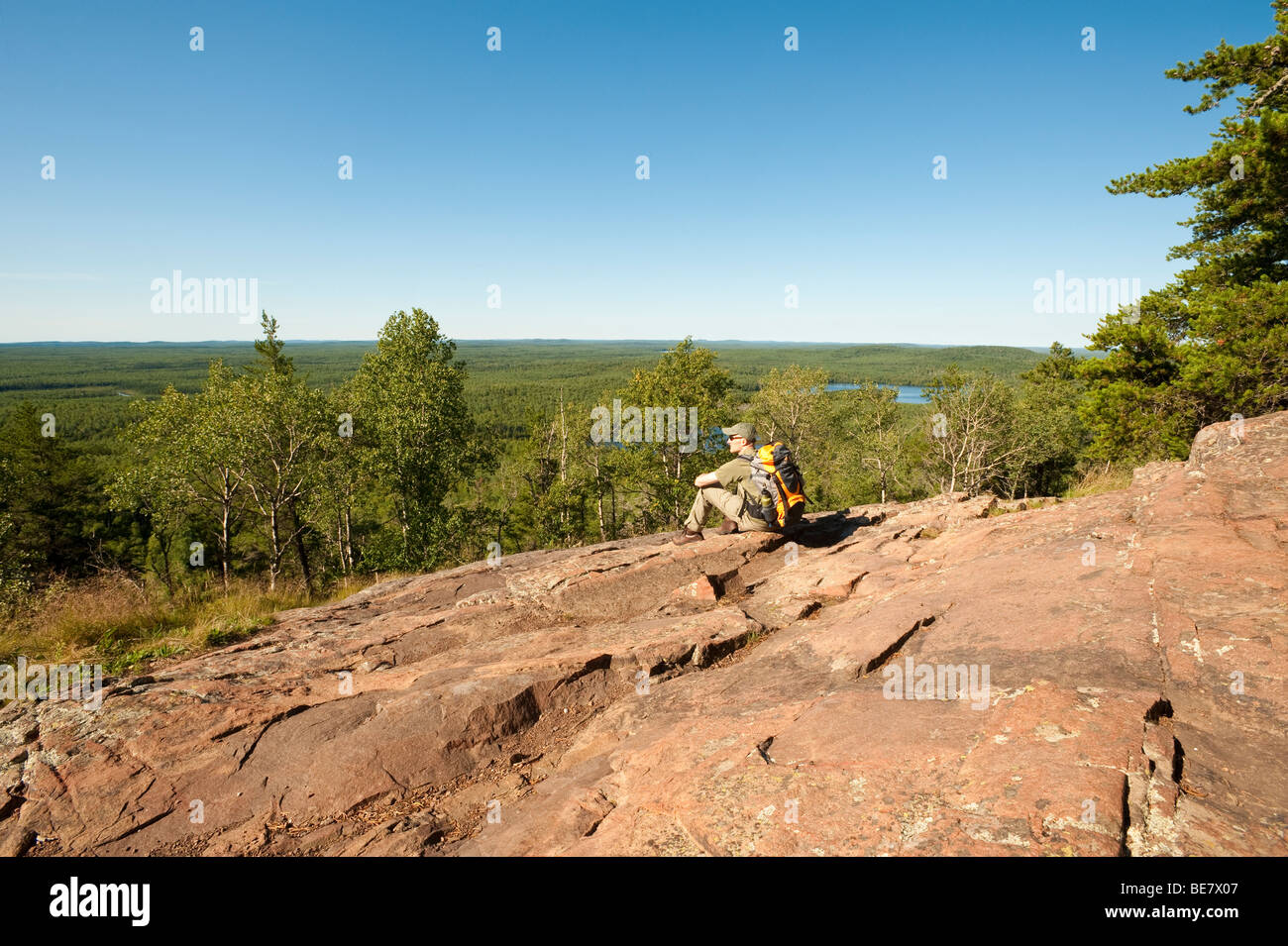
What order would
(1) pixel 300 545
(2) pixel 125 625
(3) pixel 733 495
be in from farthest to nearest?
(1) pixel 300 545
(3) pixel 733 495
(2) pixel 125 625

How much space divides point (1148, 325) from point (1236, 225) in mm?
4041

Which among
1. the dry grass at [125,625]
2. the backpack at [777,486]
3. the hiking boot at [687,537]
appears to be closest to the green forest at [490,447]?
the dry grass at [125,625]

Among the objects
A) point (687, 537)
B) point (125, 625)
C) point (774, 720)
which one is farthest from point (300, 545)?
point (774, 720)

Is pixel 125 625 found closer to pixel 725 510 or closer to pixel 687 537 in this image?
pixel 687 537

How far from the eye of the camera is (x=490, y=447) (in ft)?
97.2

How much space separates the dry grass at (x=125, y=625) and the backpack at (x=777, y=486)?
A: 7.35m

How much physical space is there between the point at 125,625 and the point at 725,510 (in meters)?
8.73

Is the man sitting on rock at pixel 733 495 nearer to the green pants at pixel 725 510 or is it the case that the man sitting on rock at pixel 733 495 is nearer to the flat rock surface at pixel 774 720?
the green pants at pixel 725 510

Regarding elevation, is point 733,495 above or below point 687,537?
above

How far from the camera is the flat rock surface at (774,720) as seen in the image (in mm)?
3244

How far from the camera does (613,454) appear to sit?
33.2 meters

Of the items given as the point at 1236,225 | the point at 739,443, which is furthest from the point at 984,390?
the point at 739,443
